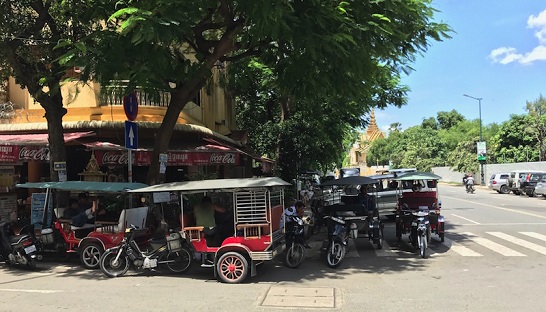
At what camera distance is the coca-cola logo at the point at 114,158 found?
1283 cm

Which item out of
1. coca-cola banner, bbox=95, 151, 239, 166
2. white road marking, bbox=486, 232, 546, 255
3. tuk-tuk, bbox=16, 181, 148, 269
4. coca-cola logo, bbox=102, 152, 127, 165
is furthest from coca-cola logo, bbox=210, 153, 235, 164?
white road marking, bbox=486, 232, 546, 255

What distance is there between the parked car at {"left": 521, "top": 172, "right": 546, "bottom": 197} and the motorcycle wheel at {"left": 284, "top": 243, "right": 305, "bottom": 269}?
1034 inches

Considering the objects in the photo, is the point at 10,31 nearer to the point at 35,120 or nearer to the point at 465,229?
the point at 35,120

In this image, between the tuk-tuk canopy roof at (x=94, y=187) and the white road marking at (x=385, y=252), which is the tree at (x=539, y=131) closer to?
the white road marking at (x=385, y=252)

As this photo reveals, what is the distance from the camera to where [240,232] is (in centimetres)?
854

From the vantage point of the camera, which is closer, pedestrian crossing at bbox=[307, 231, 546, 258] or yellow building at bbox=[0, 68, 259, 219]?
pedestrian crossing at bbox=[307, 231, 546, 258]

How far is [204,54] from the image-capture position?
34.4 ft

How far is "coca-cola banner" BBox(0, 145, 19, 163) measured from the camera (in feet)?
38.1

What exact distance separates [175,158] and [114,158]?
1746 millimetres

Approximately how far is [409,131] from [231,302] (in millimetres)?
90098

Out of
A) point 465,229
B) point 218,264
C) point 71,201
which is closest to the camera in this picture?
point 218,264

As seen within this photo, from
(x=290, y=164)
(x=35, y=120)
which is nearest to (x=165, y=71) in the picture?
(x=35, y=120)

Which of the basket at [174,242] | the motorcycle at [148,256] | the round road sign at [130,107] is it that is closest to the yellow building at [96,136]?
the round road sign at [130,107]

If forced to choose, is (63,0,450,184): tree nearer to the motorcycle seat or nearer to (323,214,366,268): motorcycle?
(323,214,366,268): motorcycle
